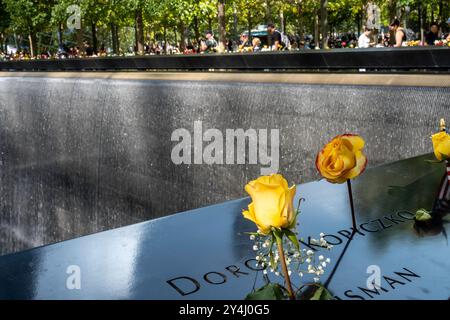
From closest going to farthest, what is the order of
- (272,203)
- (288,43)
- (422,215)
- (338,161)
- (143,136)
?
(272,203)
(338,161)
(422,215)
(143,136)
(288,43)

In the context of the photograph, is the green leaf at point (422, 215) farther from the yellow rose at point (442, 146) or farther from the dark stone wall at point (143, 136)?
the dark stone wall at point (143, 136)

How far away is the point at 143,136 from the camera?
7.55 m

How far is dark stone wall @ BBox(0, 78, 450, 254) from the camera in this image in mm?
5117

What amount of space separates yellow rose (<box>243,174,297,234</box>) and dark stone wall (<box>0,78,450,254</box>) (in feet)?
11.9

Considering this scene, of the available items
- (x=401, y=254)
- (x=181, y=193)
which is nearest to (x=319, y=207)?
(x=401, y=254)

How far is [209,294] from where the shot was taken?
5.90 feet

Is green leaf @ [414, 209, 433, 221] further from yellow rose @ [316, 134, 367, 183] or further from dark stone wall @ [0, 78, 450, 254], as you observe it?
dark stone wall @ [0, 78, 450, 254]

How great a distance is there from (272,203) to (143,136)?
20.8 feet

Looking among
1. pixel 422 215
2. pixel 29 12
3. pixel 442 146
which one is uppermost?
pixel 29 12

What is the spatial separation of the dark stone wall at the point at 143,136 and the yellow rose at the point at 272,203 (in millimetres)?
3619

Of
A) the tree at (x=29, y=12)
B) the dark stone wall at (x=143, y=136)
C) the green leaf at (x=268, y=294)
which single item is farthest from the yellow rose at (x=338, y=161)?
the tree at (x=29, y=12)

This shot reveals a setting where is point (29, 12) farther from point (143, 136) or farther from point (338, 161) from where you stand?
point (338, 161)

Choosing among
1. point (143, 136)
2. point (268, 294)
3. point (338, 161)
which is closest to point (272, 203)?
point (268, 294)
